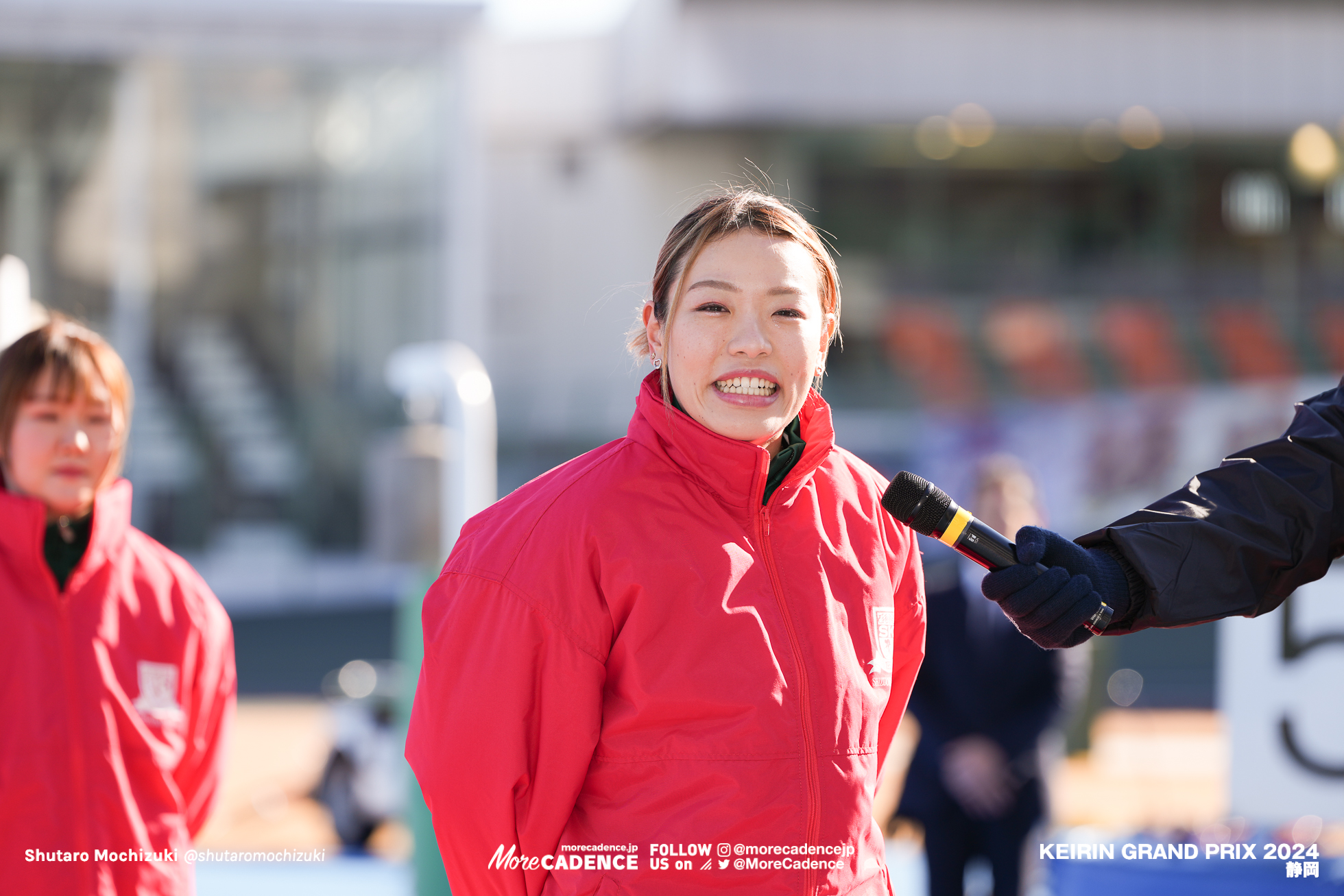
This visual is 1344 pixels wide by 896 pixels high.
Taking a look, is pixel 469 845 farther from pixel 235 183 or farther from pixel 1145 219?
pixel 1145 219

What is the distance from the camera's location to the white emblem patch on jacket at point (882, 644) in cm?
203

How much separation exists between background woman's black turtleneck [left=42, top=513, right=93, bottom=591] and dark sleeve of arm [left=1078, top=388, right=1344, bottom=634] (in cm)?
182

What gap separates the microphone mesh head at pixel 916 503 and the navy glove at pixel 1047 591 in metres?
0.12

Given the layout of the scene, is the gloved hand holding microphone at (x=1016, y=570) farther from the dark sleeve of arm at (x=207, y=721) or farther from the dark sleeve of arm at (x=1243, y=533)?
the dark sleeve of arm at (x=207, y=721)

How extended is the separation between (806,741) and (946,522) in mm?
389

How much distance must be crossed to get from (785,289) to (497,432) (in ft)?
52.2

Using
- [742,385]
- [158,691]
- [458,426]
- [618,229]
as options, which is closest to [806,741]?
[742,385]

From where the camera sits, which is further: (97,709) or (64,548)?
(64,548)

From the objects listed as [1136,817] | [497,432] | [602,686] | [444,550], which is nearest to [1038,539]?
[602,686]

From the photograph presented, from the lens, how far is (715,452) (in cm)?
198

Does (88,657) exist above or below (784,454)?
below

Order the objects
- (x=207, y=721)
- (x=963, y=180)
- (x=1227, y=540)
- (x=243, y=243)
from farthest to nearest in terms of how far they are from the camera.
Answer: (x=963, y=180) < (x=243, y=243) < (x=207, y=721) < (x=1227, y=540)

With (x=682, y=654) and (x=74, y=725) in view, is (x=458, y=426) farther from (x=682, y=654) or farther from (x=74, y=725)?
(x=682, y=654)

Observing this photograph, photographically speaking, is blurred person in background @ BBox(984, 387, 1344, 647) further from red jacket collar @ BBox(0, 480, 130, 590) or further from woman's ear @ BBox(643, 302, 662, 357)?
red jacket collar @ BBox(0, 480, 130, 590)
